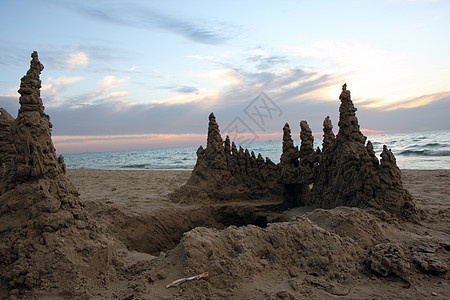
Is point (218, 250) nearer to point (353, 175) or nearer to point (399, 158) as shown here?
point (353, 175)

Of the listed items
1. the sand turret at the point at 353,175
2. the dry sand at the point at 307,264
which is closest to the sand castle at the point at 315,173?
the sand turret at the point at 353,175

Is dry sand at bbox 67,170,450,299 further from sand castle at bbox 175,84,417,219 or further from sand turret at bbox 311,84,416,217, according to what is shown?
sand castle at bbox 175,84,417,219

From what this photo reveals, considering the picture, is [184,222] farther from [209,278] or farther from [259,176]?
[209,278]

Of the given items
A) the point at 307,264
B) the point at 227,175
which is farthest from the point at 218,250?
the point at 227,175

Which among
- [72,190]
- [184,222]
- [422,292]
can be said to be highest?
[72,190]

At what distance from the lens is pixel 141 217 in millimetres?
5441

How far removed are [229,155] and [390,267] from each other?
483 centimetres

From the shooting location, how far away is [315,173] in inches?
227

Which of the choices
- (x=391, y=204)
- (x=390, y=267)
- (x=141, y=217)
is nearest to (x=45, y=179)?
(x=141, y=217)

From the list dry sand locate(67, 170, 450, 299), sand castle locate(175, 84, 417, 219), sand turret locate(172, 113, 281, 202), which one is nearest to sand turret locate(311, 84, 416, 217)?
sand castle locate(175, 84, 417, 219)

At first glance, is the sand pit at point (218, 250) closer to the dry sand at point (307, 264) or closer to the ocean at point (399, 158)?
the dry sand at point (307, 264)

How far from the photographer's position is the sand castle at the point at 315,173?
4109mm

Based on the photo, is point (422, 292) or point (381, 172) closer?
point (422, 292)

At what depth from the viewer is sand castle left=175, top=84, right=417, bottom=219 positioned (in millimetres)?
4109
